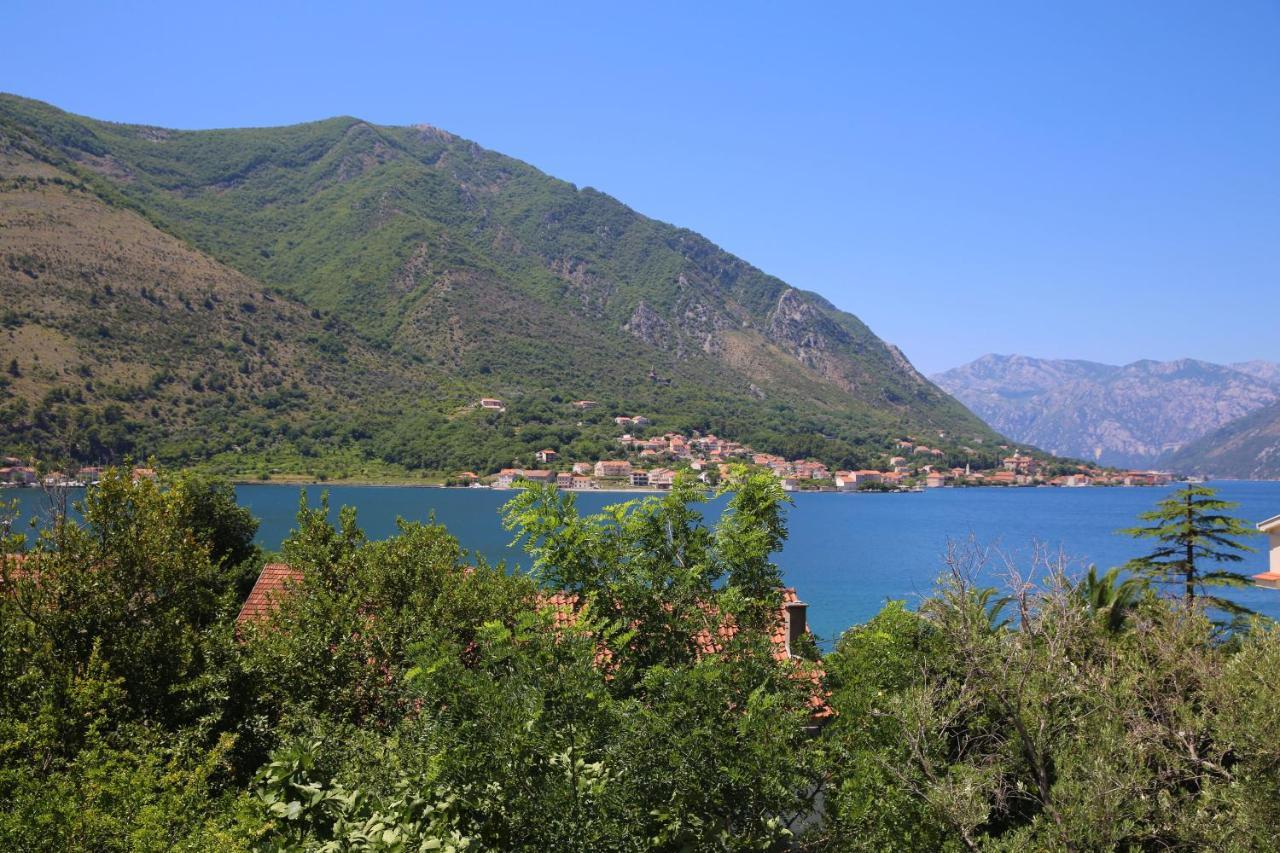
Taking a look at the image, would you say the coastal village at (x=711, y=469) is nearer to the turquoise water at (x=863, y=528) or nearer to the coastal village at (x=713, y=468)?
the coastal village at (x=713, y=468)

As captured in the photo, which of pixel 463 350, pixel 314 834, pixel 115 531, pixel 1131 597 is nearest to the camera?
pixel 314 834

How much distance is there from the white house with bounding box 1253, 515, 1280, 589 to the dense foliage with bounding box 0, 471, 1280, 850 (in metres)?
14.3

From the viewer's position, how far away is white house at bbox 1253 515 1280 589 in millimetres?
23781

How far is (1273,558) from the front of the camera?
26.5 metres

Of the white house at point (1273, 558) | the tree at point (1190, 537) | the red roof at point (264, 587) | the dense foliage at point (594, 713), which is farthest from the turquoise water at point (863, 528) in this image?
the dense foliage at point (594, 713)

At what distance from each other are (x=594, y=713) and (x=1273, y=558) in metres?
27.6

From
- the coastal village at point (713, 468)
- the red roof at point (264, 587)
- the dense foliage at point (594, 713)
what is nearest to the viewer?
the dense foliage at point (594, 713)

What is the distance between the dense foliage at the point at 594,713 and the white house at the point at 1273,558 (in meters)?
14.3

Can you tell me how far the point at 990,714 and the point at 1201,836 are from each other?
8.66 ft

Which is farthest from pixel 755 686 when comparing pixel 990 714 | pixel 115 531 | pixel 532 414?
pixel 532 414

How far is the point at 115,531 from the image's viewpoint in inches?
400

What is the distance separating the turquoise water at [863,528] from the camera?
56.6 metres

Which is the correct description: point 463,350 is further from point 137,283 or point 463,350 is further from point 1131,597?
point 1131,597

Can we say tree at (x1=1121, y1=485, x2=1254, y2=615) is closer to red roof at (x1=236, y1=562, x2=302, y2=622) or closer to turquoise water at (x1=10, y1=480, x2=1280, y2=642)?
turquoise water at (x1=10, y1=480, x2=1280, y2=642)
